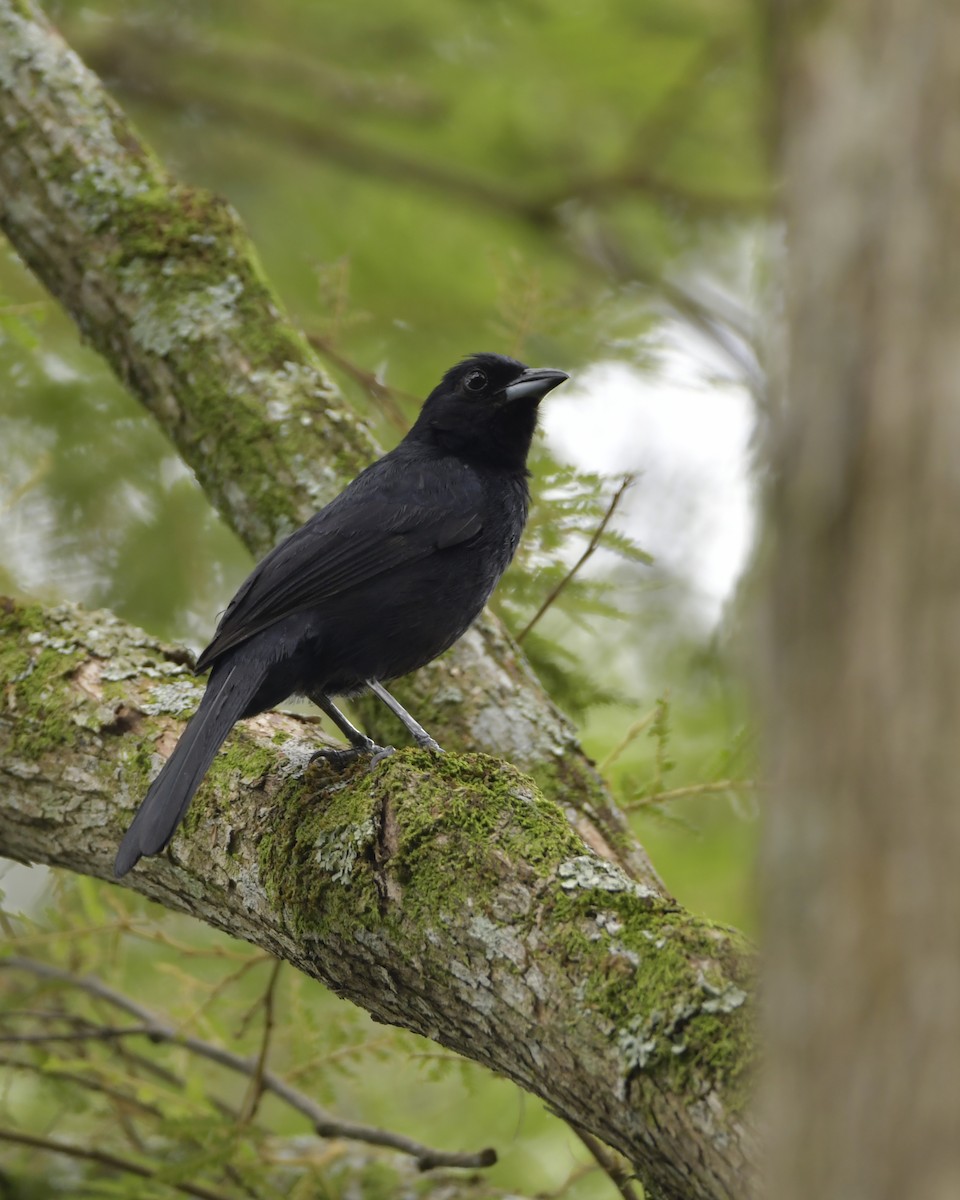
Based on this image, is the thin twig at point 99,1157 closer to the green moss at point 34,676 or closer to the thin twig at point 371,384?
the green moss at point 34,676

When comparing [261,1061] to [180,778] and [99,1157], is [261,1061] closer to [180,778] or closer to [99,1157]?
[99,1157]

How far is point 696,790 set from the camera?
400 centimetres

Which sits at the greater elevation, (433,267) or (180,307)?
(433,267)

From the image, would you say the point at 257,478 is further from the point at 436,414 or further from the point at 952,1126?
the point at 952,1126

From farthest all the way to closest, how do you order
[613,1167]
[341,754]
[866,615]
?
[341,754]
[613,1167]
[866,615]

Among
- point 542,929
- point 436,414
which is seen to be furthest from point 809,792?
point 436,414

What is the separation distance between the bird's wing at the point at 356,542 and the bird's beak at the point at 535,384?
465 mm

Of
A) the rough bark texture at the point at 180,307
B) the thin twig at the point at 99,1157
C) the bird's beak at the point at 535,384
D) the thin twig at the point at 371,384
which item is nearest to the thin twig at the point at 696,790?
the rough bark texture at the point at 180,307

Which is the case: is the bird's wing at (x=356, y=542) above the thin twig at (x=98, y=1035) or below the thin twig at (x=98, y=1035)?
above

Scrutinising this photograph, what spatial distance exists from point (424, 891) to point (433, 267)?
509 centimetres

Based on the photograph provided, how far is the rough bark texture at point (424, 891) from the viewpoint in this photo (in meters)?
2.21

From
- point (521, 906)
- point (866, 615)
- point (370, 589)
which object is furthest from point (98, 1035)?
point (866, 615)

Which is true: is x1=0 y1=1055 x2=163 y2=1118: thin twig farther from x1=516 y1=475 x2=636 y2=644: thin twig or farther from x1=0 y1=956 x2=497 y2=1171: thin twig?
x1=516 y1=475 x2=636 y2=644: thin twig

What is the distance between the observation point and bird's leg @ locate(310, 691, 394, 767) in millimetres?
3484
